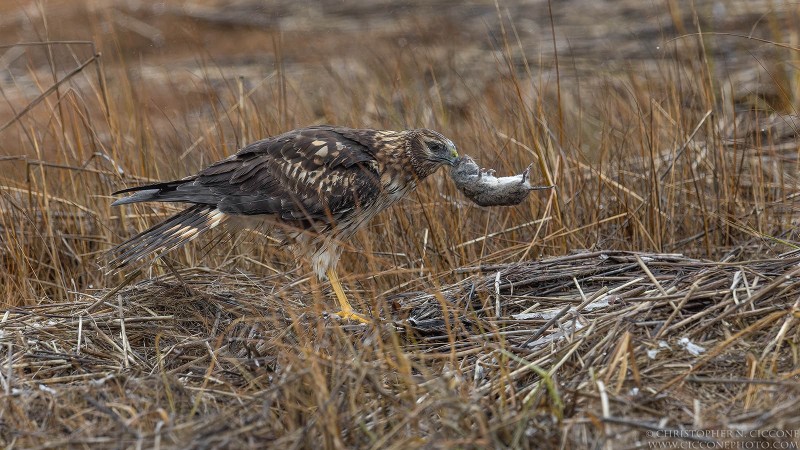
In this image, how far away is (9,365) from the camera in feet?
12.9

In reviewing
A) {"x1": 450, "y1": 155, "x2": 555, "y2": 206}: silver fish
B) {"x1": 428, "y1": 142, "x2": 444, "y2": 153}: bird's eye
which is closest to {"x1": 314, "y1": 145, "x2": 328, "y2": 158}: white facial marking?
{"x1": 428, "y1": 142, "x2": 444, "y2": 153}: bird's eye

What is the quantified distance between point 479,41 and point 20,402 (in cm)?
913

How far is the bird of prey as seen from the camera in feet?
16.4

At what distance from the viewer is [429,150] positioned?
5.35 metres

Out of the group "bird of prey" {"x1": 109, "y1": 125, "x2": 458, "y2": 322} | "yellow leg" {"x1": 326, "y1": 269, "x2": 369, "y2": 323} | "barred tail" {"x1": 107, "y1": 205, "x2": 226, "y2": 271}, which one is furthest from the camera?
"bird of prey" {"x1": 109, "y1": 125, "x2": 458, "y2": 322}

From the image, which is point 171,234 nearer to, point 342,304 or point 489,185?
point 342,304

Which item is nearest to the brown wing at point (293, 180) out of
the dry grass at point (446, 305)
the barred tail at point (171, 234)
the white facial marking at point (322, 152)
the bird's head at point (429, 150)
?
the white facial marking at point (322, 152)

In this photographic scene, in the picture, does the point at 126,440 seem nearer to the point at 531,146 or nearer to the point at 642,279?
the point at 642,279

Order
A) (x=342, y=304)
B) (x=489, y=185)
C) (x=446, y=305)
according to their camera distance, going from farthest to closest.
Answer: (x=342, y=304)
(x=489, y=185)
(x=446, y=305)

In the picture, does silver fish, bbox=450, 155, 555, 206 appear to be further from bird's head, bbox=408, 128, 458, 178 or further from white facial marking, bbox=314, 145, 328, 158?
white facial marking, bbox=314, 145, 328, 158

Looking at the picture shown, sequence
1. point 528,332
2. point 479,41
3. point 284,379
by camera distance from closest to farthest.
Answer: point 284,379 < point 528,332 < point 479,41

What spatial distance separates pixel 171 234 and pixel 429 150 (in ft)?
4.84

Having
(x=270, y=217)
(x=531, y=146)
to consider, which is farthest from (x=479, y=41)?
(x=270, y=217)

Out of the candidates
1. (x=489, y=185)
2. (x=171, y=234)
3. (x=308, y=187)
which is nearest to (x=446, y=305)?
(x=489, y=185)
